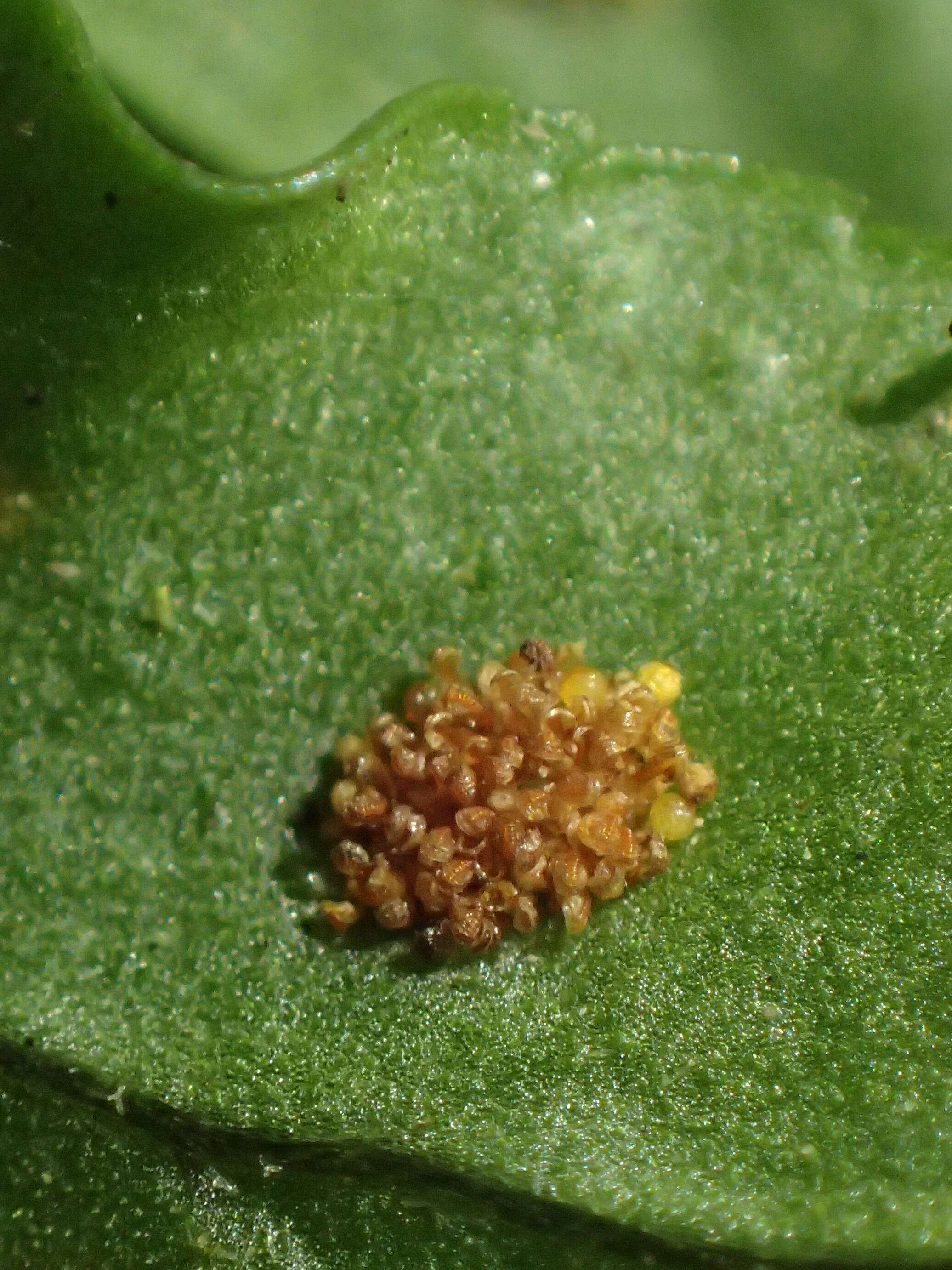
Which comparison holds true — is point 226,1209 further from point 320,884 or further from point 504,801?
point 504,801

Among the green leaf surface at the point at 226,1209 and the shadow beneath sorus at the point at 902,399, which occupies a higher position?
the shadow beneath sorus at the point at 902,399

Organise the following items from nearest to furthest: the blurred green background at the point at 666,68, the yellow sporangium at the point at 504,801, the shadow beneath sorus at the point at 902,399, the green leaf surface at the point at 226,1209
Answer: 1. the green leaf surface at the point at 226,1209
2. the yellow sporangium at the point at 504,801
3. the shadow beneath sorus at the point at 902,399
4. the blurred green background at the point at 666,68

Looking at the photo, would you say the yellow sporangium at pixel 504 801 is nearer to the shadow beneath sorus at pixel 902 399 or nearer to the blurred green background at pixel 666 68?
the shadow beneath sorus at pixel 902 399

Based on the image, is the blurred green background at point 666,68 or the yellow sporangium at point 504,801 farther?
the blurred green background at point 666,68

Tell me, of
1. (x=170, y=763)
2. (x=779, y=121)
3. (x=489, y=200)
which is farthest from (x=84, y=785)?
(x=779, y=121)

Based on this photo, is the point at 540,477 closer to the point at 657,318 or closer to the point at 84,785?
the point at 657,318

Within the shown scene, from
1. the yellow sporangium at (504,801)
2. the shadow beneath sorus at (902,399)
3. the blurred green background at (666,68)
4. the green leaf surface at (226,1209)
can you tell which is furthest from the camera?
the blurred green background at (666,68)

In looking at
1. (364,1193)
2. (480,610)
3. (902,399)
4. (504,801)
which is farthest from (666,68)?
(364,1193)

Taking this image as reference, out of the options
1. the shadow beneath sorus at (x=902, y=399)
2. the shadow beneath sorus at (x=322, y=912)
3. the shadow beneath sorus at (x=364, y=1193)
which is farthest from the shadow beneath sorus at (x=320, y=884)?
the shadow beneath sorus at (x=902, y=399)
